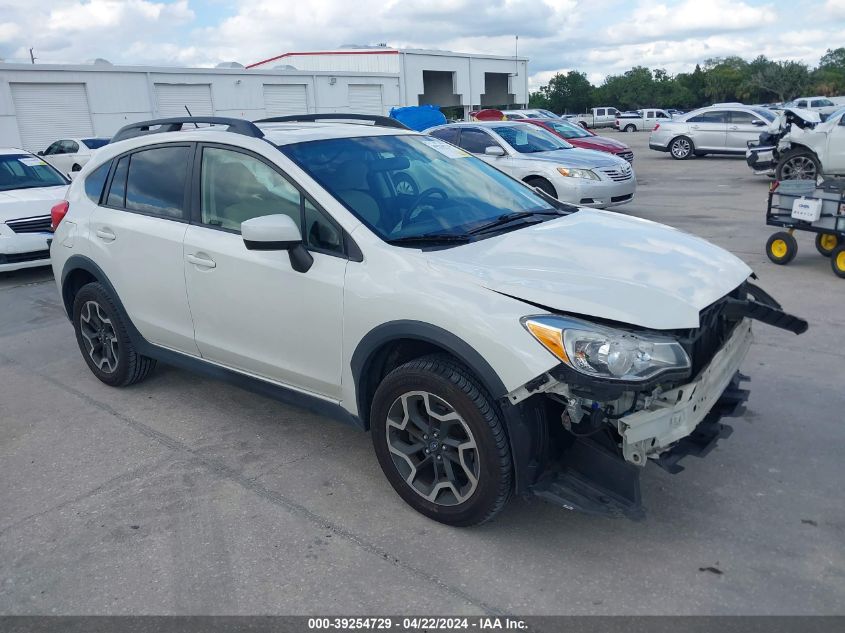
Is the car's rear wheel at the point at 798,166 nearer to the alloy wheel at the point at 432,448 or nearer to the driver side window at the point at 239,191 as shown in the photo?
the driver side window at the point at 239,191

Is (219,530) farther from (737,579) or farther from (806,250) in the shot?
(806,250)

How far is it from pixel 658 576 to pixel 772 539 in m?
0.60

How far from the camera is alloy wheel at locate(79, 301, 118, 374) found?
4927 millimetres

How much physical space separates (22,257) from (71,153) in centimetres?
1333

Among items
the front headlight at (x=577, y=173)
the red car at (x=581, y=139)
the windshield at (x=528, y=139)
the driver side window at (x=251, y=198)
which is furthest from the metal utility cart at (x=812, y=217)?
the red car at (x=581, y=139)

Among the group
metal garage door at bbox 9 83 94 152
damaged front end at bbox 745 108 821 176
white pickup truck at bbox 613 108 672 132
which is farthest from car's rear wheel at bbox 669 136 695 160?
white pickup truck at bbox 613 108 672 132

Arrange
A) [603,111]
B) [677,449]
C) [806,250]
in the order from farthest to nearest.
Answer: [603,111]
[806,250]
[677,449]

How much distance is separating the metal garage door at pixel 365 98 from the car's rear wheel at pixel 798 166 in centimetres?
3012

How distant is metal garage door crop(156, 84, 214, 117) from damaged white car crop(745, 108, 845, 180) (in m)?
25.3

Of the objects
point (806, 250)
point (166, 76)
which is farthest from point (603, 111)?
point (806, 250)

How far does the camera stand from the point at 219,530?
3.32 metres

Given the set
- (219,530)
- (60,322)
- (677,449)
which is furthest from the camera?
(60,322)

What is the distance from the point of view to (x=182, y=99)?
107ft

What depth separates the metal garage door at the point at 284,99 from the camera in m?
36.8
